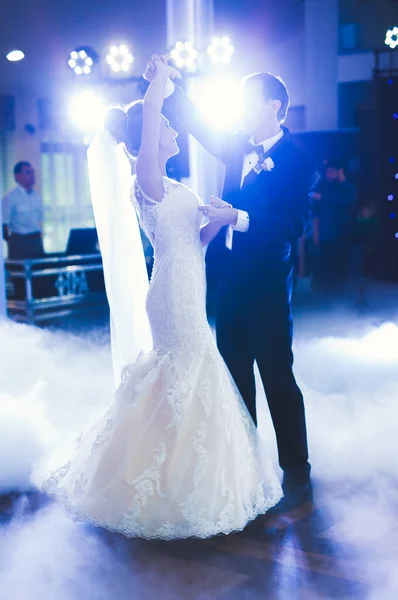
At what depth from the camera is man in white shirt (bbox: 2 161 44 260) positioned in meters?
8.05

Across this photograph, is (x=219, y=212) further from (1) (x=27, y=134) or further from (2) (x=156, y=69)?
(1) (x=27, y=134)

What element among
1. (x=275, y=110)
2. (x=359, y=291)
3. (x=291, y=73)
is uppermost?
(x=291, y=73)

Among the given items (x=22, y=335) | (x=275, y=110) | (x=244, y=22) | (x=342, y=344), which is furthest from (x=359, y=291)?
(x=275, y=110)

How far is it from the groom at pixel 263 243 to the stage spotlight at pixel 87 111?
8.69 meters

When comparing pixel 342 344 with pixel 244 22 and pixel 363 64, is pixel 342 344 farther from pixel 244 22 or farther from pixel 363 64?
pixel 363 64

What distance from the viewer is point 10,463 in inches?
128

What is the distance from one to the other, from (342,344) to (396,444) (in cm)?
266

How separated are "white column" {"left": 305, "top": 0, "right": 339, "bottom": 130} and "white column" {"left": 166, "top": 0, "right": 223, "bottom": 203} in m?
5.42

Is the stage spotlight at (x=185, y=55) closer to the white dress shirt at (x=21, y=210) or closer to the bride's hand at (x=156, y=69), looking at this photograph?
the white dress shirt at (x=21, y=210)

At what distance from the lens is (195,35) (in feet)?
23.5

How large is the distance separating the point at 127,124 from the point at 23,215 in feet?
18.4

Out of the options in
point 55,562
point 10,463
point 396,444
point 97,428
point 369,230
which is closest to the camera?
point 55,562

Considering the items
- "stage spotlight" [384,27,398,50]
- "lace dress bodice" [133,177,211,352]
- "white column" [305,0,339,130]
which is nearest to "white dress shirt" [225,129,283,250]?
"lace dress bodice" [133,177,211,352]

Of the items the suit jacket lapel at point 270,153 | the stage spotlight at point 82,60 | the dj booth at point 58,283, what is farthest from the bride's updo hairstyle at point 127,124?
the stage spotlight at point 82,60
